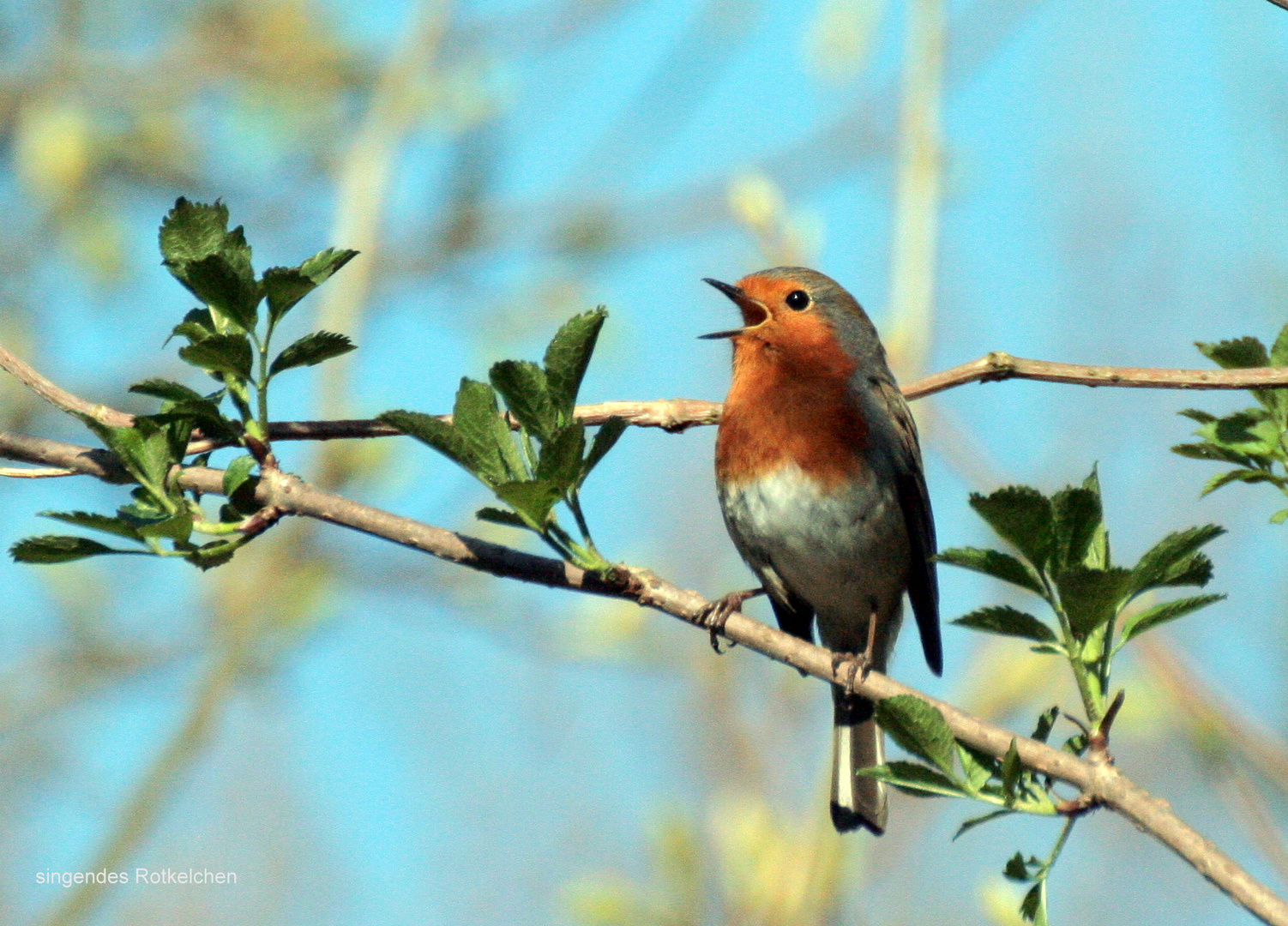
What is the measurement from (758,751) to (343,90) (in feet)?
15.3

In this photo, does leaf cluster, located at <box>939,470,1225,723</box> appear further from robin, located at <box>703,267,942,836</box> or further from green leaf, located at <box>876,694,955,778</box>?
robin, located at <box>703,267,942,836</box>

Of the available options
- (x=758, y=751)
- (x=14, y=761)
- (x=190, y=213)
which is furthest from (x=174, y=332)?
(x=14, y=761)

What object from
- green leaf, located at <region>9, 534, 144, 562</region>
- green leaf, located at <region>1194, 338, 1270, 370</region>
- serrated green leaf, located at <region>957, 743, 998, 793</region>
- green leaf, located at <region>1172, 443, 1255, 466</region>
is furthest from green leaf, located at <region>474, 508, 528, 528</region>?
green leaf, located at <region>1194, 338, 1270, 370</region>

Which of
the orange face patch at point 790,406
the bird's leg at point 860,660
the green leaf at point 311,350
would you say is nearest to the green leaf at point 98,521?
the green leaf at point 311,350

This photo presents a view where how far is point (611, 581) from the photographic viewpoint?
2748 millimetres

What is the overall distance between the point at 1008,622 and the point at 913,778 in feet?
1.18

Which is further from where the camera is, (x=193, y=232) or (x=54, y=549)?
(x=193, y=232)

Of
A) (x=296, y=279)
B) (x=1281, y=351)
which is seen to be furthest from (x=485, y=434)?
(x=1281, y=351)

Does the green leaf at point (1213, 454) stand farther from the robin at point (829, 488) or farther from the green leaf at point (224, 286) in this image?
the robin at point (829, 488)

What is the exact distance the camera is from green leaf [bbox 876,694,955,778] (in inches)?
100

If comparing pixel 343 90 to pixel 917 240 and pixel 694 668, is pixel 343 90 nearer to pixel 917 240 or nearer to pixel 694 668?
pixel 694 668

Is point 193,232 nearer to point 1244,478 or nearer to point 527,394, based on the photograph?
point 527,394

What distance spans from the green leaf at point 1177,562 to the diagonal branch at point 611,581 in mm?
354

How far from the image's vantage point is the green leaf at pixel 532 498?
2559 mm
